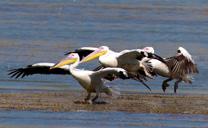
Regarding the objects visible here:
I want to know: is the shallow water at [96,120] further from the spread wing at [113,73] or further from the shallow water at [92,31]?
the shallow water at [92,31]

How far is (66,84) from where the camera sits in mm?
15188

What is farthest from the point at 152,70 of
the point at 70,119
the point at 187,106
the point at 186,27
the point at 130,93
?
the point at 186,27

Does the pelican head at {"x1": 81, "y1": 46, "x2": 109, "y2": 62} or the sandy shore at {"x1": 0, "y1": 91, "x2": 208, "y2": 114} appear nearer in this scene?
the sandy shore at {"x1": 0, "y1": 91, "x2": 208, "y2": 114}

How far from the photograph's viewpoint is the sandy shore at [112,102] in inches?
479

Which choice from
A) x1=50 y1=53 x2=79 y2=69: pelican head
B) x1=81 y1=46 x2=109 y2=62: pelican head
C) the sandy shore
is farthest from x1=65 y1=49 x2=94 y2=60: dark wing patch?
x1=50 y1=53 x2=79 y2=69: pelican head

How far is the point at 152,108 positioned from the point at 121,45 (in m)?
8.53

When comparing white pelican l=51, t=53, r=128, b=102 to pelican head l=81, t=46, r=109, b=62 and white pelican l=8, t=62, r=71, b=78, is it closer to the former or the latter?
white pelican l=8, t=62, r=71, b=78

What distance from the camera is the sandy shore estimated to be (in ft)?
39.9

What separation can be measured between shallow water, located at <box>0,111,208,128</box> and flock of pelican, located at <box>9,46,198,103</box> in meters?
0.84

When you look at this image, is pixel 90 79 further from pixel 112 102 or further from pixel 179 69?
pixel 179 69

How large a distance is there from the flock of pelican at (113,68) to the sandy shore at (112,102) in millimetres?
305

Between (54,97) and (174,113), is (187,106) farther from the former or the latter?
(54,97)

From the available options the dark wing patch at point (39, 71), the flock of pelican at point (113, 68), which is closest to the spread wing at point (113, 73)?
the flock of pelican at point (113, 68)

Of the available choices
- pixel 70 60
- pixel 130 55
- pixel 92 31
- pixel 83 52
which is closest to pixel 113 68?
pixel 70 60
